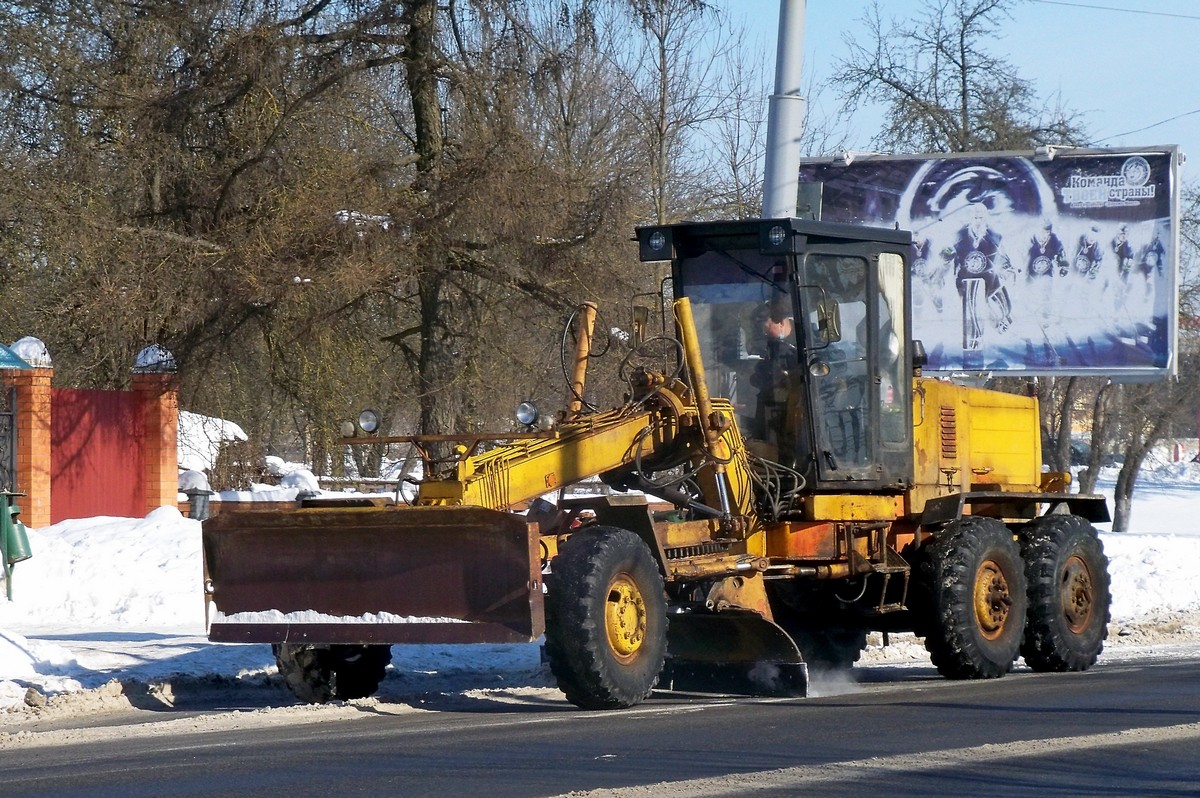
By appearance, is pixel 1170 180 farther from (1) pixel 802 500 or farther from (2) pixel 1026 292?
(1) pixel 802 500

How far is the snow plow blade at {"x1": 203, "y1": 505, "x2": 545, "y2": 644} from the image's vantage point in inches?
352

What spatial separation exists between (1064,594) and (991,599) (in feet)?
3.22

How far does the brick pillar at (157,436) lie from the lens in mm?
22047

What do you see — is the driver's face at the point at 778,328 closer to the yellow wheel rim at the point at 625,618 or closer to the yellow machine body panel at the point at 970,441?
the yellow machine body panel at the point at 970,441

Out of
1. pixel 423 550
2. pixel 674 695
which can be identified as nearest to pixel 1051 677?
pixel 674 695

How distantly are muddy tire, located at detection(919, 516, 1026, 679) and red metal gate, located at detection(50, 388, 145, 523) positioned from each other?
13699 millimetres

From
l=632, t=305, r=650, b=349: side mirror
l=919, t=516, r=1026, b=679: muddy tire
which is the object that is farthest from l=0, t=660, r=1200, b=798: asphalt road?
l=632, t=305, r=650, b=349: side mirror

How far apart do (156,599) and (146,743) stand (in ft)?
23.8

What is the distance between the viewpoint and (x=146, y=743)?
8.47 meters

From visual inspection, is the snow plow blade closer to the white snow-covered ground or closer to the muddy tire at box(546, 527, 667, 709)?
the muddy tire at box(546, 527, 667, 709)

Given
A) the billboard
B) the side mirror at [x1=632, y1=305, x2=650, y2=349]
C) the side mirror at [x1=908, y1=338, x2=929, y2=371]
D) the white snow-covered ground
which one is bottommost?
the white snow-covered ground

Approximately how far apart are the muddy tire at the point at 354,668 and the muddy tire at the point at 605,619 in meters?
1.84

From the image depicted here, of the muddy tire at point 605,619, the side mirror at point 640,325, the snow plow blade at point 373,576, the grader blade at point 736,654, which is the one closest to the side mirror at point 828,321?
the side mirror at point 640,325

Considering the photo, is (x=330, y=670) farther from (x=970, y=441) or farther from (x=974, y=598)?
(x=970, y=441)
